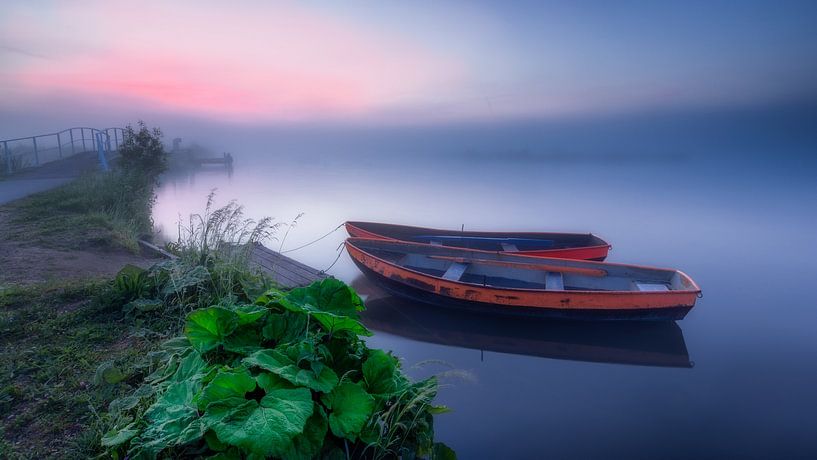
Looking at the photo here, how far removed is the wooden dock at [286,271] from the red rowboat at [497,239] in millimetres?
2852

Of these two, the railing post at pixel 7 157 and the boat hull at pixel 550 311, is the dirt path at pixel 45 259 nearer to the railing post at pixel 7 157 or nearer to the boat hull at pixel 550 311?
the boat hull at pixel 550 311

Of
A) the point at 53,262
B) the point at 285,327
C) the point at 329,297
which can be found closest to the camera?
the point at 285,327

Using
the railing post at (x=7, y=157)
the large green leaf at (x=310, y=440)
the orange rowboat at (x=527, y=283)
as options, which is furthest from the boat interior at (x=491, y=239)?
the railing post at (x=7, y=157)

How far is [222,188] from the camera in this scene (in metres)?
33.6

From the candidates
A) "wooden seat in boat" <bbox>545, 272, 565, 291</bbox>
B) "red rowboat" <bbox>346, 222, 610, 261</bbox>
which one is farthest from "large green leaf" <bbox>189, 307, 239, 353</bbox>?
"red rowboat" <bbox>346, 222, 610, 261</bbox>

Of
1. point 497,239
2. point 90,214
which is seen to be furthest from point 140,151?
point 497,239

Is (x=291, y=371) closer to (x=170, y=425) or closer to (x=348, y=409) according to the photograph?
(x=348, y=409)

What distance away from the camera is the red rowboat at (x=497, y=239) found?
10571 mm

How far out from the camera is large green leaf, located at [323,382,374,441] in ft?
7.64

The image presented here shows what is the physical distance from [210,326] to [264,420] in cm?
99

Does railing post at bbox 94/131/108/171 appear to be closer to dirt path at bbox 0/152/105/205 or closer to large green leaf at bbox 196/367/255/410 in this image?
dirt path at bbox 0/152/105/205

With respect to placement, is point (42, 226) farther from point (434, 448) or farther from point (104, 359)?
point (434, 448)

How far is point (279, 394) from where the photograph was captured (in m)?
2.19

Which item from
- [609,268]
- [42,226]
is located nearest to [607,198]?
[609,268]
